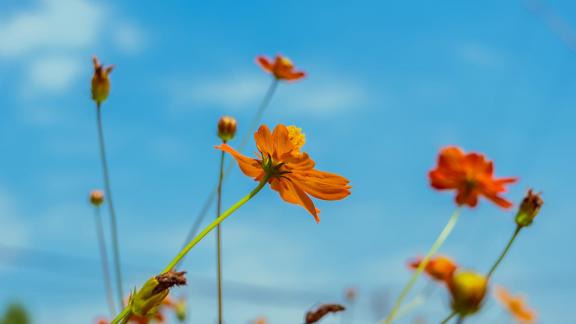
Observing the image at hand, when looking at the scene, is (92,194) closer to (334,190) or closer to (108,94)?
(108,94)

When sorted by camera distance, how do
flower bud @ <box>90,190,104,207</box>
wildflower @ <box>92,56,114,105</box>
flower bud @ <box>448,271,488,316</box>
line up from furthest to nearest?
flower bud @ <box>90,190,104,207</box>, wildflower @ <box>92,56,114,105</box>, flower bud @ <box>448,271,488,316</box>

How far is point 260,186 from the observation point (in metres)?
0.64

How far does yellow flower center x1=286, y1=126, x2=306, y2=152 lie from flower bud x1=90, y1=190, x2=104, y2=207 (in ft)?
2.19

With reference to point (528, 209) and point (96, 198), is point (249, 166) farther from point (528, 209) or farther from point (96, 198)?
point (96, 198)

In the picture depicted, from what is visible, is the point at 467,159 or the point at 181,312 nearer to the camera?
the point at 467,159

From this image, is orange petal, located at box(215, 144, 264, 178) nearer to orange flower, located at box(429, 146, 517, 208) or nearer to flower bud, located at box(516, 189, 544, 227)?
flower bud, located at box(516, 189, 544, 227)

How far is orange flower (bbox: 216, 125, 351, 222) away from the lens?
2.26 feet

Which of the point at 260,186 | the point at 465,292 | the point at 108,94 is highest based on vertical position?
the point at 108,94

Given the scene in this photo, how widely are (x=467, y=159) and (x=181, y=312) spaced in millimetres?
822

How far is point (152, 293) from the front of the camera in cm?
57

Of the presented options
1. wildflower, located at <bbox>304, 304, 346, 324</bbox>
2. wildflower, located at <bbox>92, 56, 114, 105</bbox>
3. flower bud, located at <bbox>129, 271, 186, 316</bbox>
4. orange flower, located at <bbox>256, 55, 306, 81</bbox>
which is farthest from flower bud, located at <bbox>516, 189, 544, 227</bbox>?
orange flower, located at <bbox>256, 55, 306, 81</bbox>

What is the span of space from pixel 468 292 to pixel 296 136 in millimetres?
348

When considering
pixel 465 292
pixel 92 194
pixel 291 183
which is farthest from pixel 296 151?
pixel 92 194

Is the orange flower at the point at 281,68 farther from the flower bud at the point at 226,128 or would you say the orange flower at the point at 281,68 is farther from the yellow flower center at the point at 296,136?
the yellow flower center at the point at 296,136
